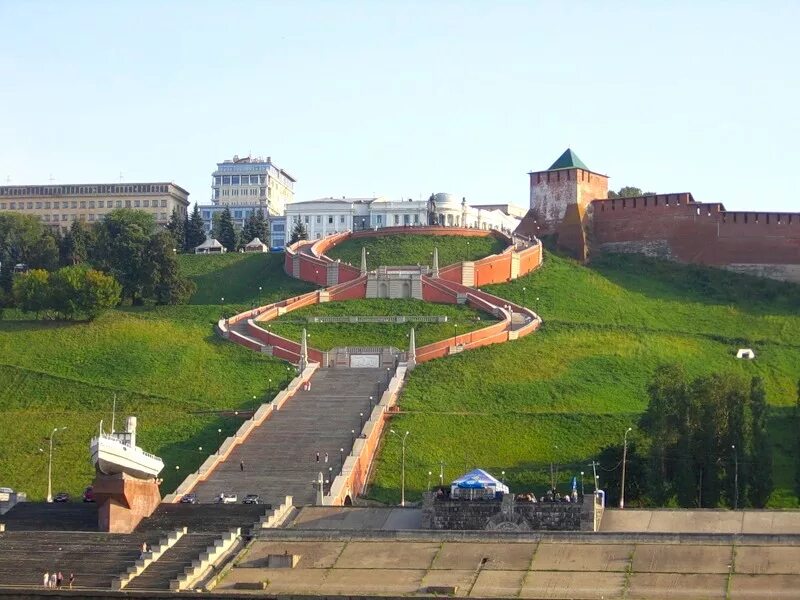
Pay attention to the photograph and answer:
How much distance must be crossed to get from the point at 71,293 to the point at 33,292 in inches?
101

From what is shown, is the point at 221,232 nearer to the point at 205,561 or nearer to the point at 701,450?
the point at 701,450

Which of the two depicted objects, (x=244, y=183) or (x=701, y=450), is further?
(x=244, y=183)

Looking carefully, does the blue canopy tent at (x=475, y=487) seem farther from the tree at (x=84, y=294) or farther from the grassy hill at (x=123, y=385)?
the tree at (x=84, y=294)

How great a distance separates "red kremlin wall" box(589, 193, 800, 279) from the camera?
101 m

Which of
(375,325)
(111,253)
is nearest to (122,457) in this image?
(375,325)

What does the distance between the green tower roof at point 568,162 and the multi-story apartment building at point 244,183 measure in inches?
2015

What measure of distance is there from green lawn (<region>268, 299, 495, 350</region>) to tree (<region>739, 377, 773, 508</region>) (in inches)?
925

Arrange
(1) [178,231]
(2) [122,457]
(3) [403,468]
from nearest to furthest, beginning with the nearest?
1. (2) [122,457]
2. (3) [403,468]
3. (1) [178,231]

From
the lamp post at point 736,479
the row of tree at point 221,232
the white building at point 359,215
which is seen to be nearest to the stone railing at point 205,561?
the lamp post at point 736,479

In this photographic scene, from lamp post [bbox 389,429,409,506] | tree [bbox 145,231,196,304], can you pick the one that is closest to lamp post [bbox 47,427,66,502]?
lamp post [bbox 389,429,409,506]

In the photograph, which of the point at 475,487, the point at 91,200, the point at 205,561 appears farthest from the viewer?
the point at 91,200

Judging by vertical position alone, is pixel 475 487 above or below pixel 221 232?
below

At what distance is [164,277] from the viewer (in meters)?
94.6

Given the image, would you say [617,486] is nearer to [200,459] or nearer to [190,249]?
[200,459]
